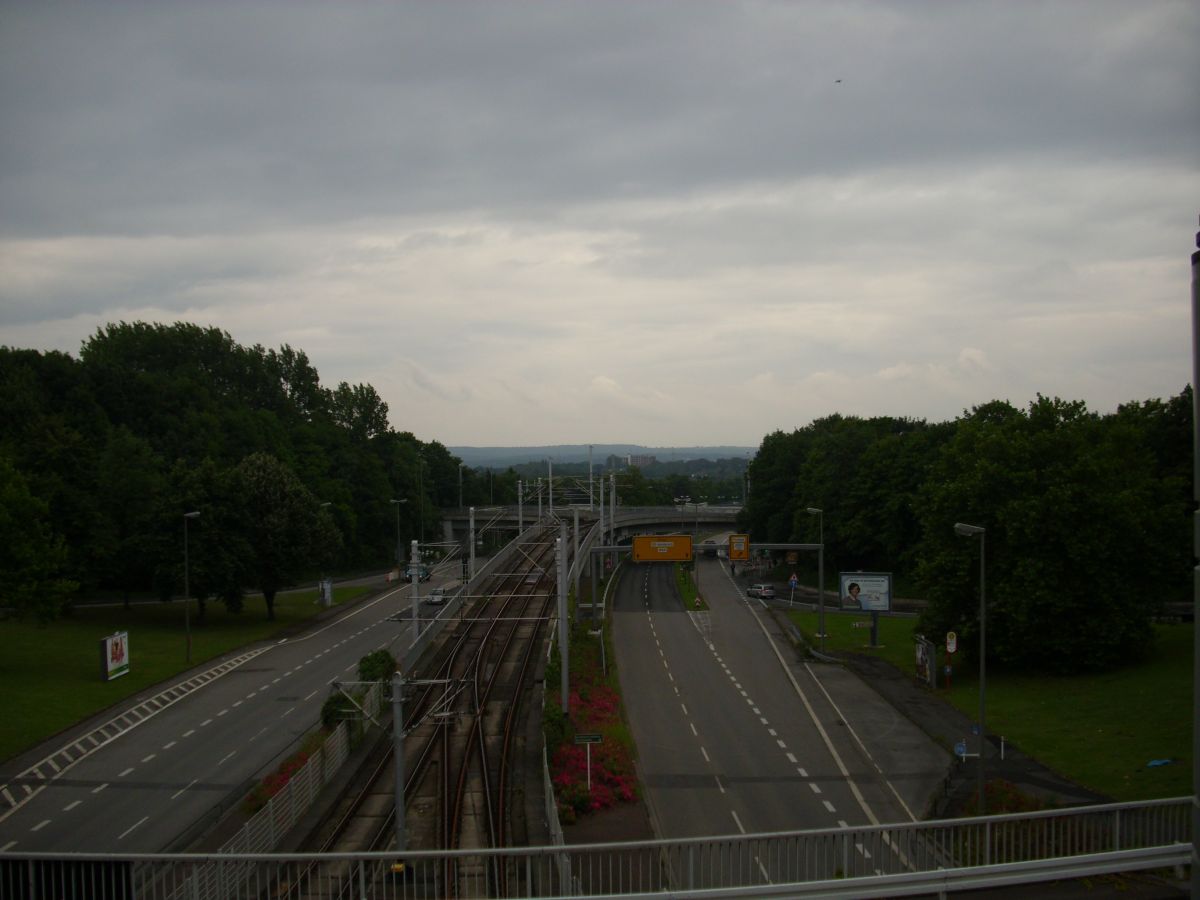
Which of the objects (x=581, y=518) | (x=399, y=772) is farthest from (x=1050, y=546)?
(x=581, y=518)

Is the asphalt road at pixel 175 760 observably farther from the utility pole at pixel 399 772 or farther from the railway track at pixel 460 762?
the utility pole at pixel 399 772

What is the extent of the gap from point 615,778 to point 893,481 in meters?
45.5

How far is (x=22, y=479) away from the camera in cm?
4041

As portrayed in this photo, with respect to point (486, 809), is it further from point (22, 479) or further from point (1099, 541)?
point (22, 479)

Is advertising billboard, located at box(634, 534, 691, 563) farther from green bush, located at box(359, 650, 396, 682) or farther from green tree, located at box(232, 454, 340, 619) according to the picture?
green tree, located at box(232, 454, 340, 619)

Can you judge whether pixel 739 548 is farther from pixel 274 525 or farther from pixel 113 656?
pixel 274 525

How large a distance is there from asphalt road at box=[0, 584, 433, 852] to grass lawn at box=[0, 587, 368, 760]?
1120 mm

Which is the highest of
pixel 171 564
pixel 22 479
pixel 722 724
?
pixel 22 479

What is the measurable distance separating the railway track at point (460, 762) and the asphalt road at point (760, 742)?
419 cm

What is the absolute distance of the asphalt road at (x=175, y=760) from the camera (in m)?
23.7

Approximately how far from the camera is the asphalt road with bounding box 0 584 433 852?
2370 cm

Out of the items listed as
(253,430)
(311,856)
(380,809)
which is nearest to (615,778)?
(380,809)

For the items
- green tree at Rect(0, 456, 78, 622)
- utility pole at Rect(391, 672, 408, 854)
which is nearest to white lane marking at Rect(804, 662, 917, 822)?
utility pole at Rect(391, 672, 408, 854)

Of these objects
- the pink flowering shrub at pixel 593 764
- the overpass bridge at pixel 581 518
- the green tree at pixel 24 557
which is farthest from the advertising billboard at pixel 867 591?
the overpass bridge at pixel 581 518
